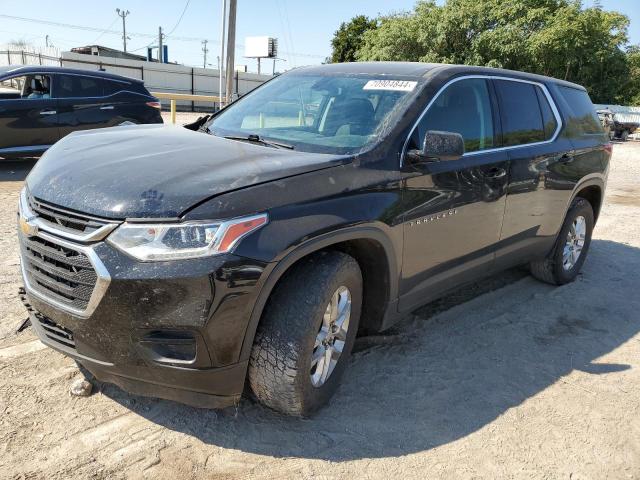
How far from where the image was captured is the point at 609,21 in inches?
1377

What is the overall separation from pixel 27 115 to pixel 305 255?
7.86 m

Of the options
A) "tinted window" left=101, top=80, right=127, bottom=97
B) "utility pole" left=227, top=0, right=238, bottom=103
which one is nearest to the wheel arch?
"tinted window" left=101, top=80, right=127, bottom=97

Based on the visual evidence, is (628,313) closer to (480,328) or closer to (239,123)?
(480,328)

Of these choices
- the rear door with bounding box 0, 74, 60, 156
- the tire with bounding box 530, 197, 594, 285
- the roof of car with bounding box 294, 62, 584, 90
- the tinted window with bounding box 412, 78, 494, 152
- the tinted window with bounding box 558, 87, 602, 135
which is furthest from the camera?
the rear door with bounding box 0, 74, 60, 156

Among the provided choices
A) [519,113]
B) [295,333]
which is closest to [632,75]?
[519,113]

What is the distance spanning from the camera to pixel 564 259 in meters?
5.35

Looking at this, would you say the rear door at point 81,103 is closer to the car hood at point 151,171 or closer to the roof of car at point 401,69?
the roof of car at point 401,69

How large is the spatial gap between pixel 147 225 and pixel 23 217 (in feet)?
2.77

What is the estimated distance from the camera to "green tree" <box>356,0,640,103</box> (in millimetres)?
30938

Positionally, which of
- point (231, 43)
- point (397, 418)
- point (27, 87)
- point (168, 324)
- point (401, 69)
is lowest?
point (397, 418)

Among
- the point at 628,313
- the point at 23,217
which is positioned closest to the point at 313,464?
the point at 23,217

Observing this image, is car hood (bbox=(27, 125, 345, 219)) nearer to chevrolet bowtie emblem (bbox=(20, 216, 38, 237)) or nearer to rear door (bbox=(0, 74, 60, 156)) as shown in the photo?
chevrolet bowtie emblem (bbox=(20, 216, 38, 237))

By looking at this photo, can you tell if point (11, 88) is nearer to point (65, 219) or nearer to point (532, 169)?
point (65, 219)

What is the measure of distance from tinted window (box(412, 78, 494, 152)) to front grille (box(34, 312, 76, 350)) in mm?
2105
